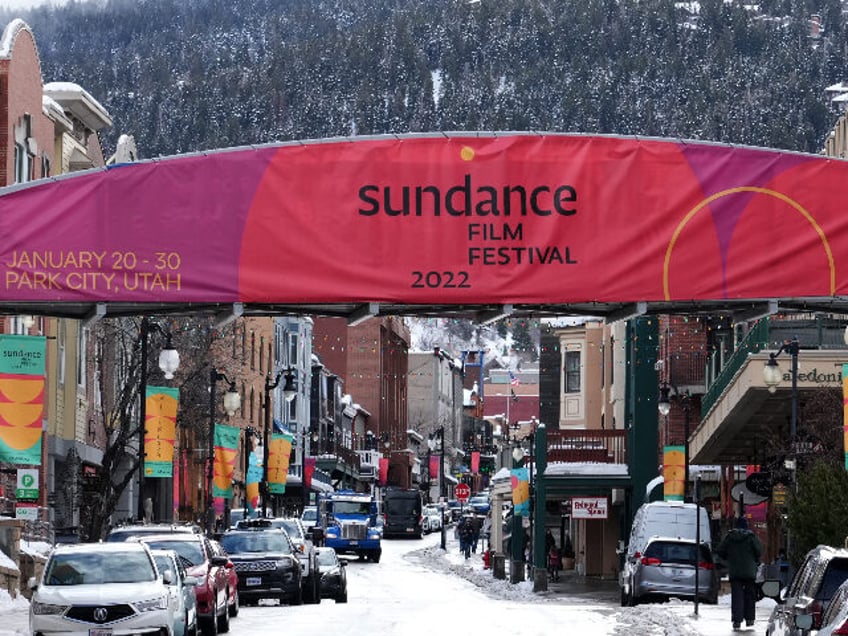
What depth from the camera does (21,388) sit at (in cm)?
3164

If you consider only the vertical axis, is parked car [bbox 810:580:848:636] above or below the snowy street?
above

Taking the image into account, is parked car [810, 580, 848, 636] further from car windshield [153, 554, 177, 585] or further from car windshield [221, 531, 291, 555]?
car windshield [221, 531, 291, 555]

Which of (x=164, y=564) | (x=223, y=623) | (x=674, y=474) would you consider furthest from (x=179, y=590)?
(x=674, y=474)

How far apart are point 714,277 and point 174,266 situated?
6.13 meters

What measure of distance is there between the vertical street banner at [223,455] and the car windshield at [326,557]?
37.5 ft

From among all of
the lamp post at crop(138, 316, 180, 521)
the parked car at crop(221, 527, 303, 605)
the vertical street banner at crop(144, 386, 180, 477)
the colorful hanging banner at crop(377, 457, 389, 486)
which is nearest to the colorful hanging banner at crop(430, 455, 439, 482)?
the colorful hanging banner at crop(377, 457, 389, 486)

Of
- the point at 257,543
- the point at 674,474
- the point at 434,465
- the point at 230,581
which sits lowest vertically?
the point at 434,465

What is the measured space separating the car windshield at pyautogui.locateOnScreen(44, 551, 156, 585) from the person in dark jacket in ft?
33.2

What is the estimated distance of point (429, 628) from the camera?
3200cm

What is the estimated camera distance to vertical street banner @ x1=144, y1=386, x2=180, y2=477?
157 feet

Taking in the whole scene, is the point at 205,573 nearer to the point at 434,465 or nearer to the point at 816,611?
the point at 816,611

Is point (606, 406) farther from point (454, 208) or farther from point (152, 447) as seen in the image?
point (454, 208)

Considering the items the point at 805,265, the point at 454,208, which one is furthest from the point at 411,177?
the point at 805,265

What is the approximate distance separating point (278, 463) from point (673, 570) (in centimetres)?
3317
